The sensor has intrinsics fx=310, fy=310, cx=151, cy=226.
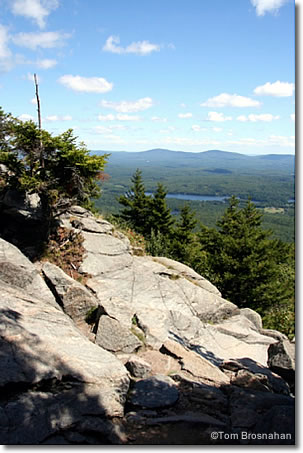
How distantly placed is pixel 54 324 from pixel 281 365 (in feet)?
21.2

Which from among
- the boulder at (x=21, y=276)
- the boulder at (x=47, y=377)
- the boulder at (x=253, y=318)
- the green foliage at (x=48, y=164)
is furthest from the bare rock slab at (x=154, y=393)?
the boulder at (x=253, y=318)

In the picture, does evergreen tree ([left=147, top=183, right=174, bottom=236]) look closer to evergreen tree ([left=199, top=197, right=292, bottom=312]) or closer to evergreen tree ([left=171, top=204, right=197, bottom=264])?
evergreen tree ([left=171, top=204, right=197, bottom=264])

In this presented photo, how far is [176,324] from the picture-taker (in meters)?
11.3

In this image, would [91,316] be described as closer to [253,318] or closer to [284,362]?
[284,362]

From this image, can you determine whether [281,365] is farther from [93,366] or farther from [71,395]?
[71,395]

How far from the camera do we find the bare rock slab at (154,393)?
630 cm

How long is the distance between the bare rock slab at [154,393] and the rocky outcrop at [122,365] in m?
0.03

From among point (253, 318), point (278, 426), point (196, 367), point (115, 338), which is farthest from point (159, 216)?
point (278, 426)

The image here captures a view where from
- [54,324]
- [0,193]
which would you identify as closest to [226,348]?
[54,324]

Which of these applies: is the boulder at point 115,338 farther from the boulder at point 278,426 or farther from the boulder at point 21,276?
the boulder at point 278,426

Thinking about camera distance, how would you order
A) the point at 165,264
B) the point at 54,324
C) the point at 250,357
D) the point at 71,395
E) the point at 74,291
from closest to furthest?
the point at 71,395 → the point at 54,324 → the point at 74,291 → the point at 250,357 → the point at 165,264

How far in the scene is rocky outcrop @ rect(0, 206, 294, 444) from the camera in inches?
204

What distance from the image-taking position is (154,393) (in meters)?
6.61

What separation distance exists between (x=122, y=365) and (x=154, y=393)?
0.90m
